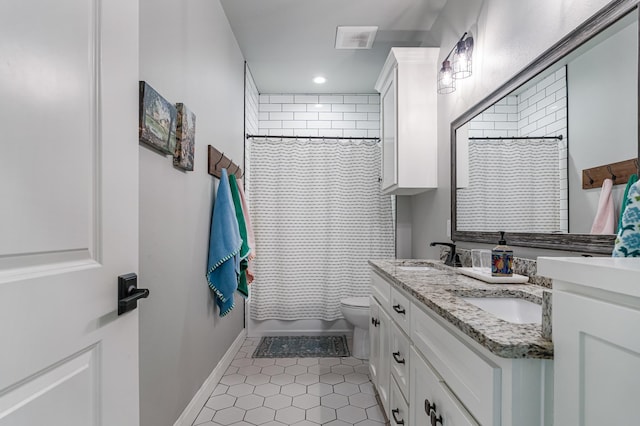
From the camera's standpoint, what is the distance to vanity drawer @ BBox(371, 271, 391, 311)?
174 cm

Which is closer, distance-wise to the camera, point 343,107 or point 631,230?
point 631,230

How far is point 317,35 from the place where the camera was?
8.47ft

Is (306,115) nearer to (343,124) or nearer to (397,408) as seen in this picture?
(343,124)

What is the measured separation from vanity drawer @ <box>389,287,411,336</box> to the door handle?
38.2 inches

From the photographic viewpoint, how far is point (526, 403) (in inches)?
26.3

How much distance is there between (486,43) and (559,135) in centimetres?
79

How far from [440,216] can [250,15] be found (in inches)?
77.0

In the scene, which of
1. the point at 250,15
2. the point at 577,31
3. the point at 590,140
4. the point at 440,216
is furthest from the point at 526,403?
the point at 250,15

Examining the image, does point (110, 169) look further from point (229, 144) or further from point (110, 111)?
point (229, 144)

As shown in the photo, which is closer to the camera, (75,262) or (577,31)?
(75,262)

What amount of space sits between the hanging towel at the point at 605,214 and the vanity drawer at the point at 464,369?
1.92 ft

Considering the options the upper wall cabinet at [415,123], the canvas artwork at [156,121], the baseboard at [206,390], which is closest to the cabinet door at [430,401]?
the baseboard at [206,390]

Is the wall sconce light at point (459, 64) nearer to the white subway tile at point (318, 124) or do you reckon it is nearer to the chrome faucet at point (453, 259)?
the chrome faucet at point (453, 259)

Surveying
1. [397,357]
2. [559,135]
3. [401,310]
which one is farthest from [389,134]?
[397,357]
